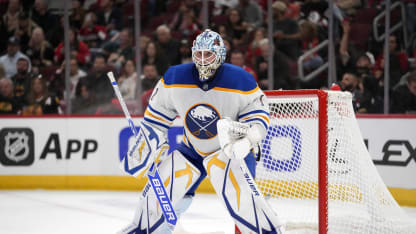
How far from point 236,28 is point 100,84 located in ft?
5.20

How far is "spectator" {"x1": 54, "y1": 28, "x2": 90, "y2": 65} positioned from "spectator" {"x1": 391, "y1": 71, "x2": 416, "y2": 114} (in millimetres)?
3226

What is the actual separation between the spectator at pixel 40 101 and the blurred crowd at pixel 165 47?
0.4 inches

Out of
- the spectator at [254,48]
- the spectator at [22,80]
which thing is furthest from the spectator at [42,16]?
the spectator at [254,48]

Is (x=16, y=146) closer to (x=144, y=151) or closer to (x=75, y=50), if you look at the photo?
(x=75, y=50)

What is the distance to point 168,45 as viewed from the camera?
20.2ft

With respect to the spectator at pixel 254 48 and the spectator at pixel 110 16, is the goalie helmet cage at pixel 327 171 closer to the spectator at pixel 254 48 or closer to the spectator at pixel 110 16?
the spectator at pixel 254 48

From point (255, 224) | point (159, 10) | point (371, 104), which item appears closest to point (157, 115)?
point (255, 224)

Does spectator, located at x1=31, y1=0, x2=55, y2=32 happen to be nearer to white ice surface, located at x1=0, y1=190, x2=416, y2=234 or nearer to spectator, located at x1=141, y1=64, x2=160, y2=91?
spectator, located at x1=141, y1=64, x2=160, y2=91

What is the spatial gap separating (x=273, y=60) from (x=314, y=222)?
2.54m

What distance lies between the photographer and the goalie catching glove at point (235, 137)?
234cm

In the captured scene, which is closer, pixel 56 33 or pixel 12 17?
pixel 56 33

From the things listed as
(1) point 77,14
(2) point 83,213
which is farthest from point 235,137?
(1) point 77,14

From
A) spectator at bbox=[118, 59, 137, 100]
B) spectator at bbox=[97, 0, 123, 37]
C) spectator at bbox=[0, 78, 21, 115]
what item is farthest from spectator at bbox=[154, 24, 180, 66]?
spectator at bbox=[0, 78, 21, 115]

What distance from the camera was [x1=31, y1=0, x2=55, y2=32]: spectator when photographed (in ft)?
20.4
